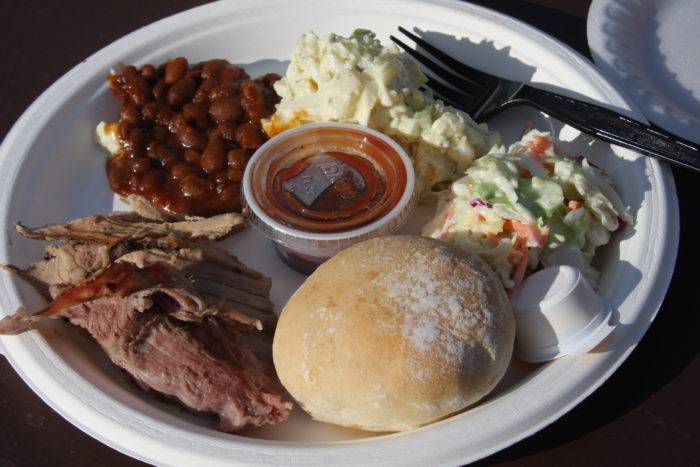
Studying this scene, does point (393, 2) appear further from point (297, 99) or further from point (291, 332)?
point (291, 332)

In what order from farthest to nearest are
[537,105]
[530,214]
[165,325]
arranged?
[537,105]
[530,214]
[165,325]

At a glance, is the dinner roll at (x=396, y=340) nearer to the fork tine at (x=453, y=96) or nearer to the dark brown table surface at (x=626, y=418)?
the dark brown table surface at (x=626, y=418)

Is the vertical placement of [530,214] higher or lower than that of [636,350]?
higher

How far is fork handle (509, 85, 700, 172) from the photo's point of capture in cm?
249

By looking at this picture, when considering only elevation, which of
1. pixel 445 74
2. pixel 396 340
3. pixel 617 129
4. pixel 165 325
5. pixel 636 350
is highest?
pixel 617 129

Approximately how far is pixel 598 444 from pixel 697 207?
4.11 ft

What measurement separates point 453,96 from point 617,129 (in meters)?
0.78

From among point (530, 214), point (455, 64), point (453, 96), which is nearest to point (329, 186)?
point (530, 214)

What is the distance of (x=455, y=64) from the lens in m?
3.11

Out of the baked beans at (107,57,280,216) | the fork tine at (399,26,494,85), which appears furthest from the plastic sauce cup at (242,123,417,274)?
the fork tine at (399,26,494,85)

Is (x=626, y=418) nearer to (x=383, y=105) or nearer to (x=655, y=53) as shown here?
(x=383, y=105)

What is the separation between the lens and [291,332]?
78.3 inches

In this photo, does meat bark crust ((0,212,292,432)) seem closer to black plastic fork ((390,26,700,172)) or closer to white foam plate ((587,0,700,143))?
black plastic fork ((390,26,700,172))

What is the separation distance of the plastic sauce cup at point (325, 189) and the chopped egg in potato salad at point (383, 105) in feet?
0.30
